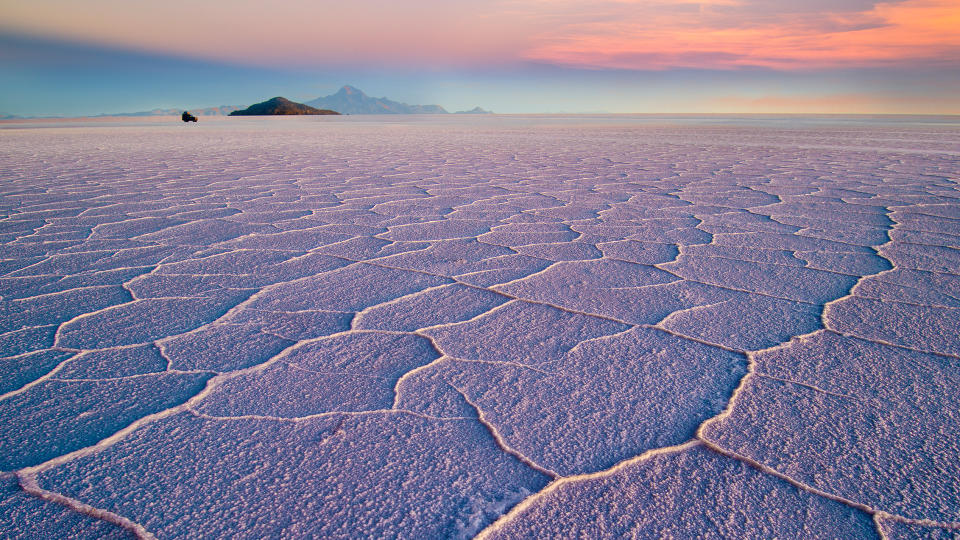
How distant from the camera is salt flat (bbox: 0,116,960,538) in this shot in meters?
0.91

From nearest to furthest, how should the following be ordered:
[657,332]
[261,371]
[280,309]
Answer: [261,371] → [657,332] → [280,309]

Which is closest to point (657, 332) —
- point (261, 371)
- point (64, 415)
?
point (261, 371)

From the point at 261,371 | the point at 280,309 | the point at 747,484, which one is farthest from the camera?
the point at 280,309

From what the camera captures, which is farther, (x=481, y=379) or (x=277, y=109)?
(x=277, y=109)

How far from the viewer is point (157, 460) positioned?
3.39ft

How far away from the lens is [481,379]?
1.32 meters

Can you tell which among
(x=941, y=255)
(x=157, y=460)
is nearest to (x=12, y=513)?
(x=157, y=460)

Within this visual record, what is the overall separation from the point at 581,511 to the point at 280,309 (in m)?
1.19

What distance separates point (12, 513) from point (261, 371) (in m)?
0.53

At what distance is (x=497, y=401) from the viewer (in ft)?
4.01

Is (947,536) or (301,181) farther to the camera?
(301,181)

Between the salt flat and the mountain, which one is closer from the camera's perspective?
the salt flat

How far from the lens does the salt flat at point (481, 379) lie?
3.00 ft

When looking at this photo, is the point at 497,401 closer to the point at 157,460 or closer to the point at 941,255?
the point at 157,460
